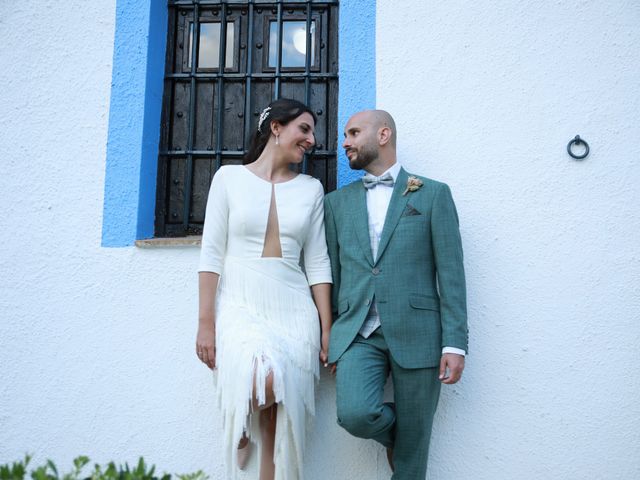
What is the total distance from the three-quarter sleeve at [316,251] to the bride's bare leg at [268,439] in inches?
26.6

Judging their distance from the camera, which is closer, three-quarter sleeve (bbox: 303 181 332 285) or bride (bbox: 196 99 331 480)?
bride (bbox: 196 99 331 480)

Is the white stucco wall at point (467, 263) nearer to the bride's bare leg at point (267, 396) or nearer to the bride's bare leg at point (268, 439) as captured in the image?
the bride's bare leg at point (268, 439)

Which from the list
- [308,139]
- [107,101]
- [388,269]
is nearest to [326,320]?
[388,269]

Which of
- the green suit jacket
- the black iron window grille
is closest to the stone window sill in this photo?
the black iron window grille

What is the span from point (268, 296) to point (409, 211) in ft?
2.63

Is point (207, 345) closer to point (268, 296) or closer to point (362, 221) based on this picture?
point (268, 296)

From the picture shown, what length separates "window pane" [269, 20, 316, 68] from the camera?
3.61 m

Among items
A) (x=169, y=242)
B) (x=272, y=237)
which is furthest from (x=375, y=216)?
(x=169, y=242)

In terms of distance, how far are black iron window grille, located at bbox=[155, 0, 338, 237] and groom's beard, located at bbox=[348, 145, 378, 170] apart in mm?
463

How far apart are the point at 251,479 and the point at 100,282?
1.37 metres

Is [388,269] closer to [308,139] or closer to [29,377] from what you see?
[308,139]

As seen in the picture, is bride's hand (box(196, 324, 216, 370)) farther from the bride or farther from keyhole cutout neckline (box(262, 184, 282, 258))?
keyhole cutout neckline (box(262, 184, 282, 258))

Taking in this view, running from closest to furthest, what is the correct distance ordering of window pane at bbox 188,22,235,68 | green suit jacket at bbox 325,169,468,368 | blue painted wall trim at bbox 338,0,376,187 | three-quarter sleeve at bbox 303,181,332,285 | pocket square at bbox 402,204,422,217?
1. green suit jacket at bbox 325,169,468,368
2. pocket square at bbox 402,204,422,217
3. three-quarter sleeve at bbox 303,181,332,285
4. blue painted wall trim at bbox 338,0,376,187
5. window pane at bbox 188,22,235,68

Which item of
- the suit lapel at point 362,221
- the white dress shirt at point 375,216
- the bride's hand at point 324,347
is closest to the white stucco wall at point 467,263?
the bride's hand at point 324,347
